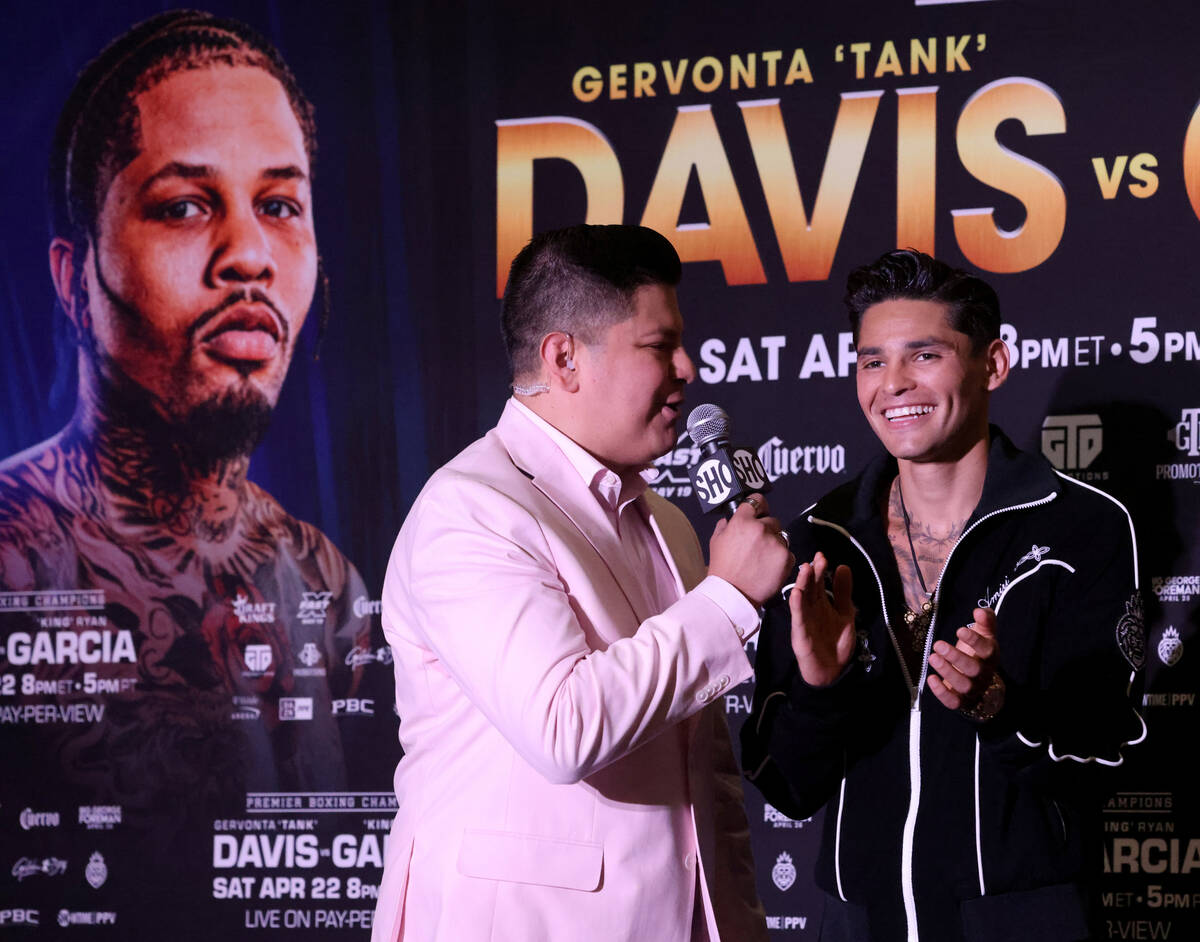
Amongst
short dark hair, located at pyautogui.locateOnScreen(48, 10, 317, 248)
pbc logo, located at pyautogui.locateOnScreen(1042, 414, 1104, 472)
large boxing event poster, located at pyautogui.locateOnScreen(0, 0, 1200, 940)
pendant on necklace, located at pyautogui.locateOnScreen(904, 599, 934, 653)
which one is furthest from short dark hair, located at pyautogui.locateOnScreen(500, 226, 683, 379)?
short dark hair, located at pyautogui.locateOnScreen(48, 10, 317, 248)

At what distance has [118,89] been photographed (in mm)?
3764

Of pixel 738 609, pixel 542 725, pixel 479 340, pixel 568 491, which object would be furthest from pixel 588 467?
pixel 479 340

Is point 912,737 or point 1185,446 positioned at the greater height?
point 1185,446

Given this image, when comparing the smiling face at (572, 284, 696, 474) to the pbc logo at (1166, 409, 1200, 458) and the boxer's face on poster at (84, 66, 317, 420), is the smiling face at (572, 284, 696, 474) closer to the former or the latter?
the pbc logo at (1166, 409, 1200, 458)

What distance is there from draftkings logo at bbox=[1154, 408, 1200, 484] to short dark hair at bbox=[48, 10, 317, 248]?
2672mm

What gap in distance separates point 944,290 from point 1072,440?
1214 mm

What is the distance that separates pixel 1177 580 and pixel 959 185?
115cm

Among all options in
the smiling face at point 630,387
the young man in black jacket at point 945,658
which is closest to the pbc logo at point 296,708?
the young man in black jacket at point 945,658

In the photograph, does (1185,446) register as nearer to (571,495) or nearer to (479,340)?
(479,340)

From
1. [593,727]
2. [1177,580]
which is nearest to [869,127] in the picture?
[1177,580]

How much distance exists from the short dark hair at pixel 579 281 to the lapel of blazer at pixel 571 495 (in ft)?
0.41

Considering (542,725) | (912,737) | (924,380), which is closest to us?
(542,725)

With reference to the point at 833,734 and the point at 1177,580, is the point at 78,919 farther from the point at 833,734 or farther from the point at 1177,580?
the point at 1177,580

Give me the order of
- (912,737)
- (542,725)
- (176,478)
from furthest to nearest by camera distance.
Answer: (176,478) < (912,737) < (542,725)
